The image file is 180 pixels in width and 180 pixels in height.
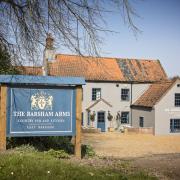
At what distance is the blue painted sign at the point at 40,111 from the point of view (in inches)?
401

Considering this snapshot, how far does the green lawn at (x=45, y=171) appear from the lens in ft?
23.1

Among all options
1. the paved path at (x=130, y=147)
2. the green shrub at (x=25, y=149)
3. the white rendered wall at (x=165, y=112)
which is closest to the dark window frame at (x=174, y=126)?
the white rendered wall at (x=165, y=112)

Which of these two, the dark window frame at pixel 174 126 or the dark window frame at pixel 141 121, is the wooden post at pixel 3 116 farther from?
the dark window frame at pixel 141 121

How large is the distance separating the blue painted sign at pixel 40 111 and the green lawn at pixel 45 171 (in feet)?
5.54

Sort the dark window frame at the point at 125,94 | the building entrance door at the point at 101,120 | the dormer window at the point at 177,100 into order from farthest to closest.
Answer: the dark window frame at the point at 125,94, the building entrance door at the point at 101,120, the dormer window at the point at 177,100

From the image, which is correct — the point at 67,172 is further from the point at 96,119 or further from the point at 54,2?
the point at 96,119

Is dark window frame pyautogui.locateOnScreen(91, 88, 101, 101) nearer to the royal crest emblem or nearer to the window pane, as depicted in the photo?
the window pane

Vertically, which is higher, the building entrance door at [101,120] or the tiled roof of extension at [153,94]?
the tiled roof of extension at [153,94]

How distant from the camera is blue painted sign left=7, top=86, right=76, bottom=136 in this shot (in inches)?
401

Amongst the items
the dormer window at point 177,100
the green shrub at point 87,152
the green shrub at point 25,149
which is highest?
the dormer window at point 177,100

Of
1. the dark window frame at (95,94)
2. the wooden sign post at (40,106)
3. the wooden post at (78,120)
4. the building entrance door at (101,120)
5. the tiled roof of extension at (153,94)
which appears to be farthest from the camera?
the dark window frame at (95,94)

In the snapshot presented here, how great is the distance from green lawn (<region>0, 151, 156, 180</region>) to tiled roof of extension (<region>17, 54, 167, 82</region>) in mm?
30766

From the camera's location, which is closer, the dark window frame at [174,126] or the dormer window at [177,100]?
the dark window frame at [174,126]

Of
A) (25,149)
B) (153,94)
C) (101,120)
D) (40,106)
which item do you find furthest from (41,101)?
(153,94)
